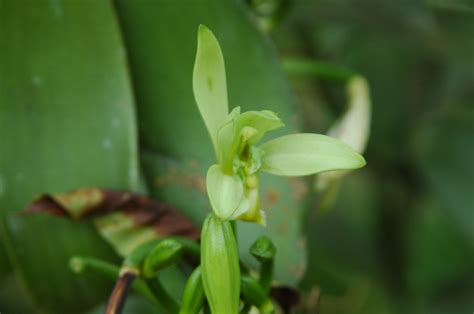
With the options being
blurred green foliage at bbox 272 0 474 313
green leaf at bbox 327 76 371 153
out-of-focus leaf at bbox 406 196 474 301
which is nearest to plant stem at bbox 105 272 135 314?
green leaf at bbox 327 76 371 153

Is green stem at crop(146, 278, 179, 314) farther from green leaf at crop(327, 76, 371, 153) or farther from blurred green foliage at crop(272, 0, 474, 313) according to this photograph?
blurred green foliage at crop(272, 0, 474, 313)

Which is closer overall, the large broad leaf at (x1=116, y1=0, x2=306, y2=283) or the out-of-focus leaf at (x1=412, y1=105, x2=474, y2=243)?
the large broad leaf at (x1=116, y1=0, x2=306, y2=283)

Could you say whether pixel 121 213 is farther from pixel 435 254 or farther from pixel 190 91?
pixel 435 254

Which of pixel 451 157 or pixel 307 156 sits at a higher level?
pixel 307 156

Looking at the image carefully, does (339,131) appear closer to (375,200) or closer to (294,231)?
(294,231)

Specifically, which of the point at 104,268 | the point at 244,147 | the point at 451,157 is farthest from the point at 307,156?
the point at 451,157

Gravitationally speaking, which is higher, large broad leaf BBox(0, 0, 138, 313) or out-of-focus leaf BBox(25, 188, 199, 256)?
large broad leaf BBox(0, 0, 138, 313)

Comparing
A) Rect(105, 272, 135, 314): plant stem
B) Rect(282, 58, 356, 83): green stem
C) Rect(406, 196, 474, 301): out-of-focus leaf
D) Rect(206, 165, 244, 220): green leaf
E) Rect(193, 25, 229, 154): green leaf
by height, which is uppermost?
Rect(193, 25, 229, 154): green leaf
